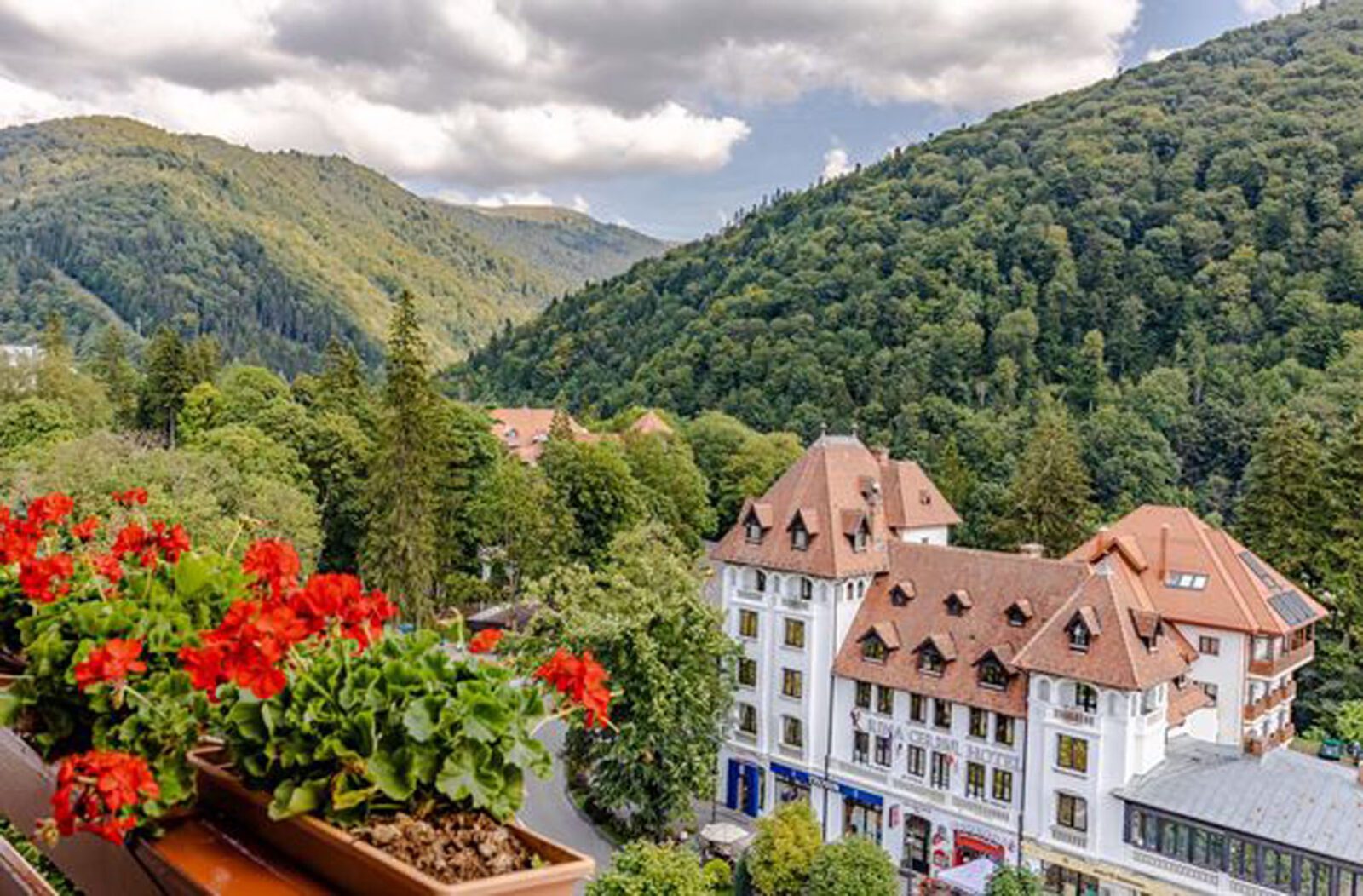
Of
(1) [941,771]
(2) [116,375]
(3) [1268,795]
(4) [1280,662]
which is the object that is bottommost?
(1) [941,771]

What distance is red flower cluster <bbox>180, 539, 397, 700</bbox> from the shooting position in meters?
3.84

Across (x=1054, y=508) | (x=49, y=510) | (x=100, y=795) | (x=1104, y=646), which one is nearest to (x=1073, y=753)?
(x=1104, y=646)

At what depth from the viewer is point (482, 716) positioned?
3729 millimetres

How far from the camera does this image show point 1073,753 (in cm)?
2756

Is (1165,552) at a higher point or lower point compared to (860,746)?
higher

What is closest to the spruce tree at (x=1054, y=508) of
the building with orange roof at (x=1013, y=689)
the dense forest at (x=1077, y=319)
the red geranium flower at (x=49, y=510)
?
the dense forest at (x=1077, y=319)

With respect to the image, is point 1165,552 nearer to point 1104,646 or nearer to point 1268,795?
point 1104,646

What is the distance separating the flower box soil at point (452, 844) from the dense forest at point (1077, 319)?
40.5 meters

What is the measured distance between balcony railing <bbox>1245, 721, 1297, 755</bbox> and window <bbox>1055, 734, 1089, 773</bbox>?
404cm

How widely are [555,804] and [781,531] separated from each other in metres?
10.9

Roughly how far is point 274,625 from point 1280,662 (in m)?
34.8

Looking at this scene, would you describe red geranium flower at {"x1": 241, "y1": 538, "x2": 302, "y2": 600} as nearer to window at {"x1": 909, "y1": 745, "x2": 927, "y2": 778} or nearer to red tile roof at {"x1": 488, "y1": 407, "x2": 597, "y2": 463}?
window at {"x1": 909, "y1": 745, "x2": 927, "y2": 778}

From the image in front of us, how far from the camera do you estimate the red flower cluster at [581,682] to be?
4367 mm

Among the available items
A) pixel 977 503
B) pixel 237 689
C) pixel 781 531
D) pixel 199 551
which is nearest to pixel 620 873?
pixel 781 531
